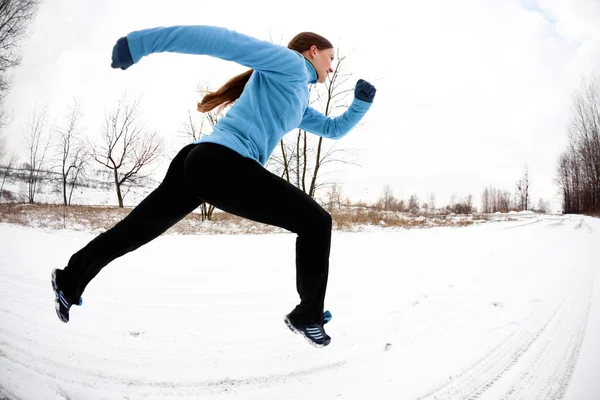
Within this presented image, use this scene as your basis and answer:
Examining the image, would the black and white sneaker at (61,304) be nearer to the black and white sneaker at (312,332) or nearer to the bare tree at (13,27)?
the black and white sneaker at (312,332)

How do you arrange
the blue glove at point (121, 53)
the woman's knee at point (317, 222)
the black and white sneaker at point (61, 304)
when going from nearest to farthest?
the blue glove at point (121, 53), the woman's knee at point (317, 222), the black and white sneaker at point (61, 304)

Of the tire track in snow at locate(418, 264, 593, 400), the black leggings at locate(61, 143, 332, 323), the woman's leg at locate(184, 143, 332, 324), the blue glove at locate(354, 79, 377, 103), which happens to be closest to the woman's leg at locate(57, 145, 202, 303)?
the black leggings at locate(61, 143, 332, 323)

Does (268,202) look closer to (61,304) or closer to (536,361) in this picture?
(61,304)

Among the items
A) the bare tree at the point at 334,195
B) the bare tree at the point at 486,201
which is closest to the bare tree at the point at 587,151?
the bare tree at the point at 334,195

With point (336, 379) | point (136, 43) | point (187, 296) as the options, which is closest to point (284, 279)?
point (187, 296)

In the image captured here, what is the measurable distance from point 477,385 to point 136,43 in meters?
1.97

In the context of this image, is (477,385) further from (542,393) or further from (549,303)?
(549,303)

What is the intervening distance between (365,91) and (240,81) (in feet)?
2.32

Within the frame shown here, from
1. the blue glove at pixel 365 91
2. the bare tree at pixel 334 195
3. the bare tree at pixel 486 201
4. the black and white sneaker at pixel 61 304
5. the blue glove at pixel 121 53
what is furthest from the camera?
the bare tree at pixel 486 201

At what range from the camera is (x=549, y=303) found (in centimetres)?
235

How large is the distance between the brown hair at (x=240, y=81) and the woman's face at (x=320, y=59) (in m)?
0.02

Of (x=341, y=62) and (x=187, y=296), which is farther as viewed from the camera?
(x=341, y=62)

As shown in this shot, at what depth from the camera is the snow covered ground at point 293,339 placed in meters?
1.24

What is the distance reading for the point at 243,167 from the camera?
3.50ft
